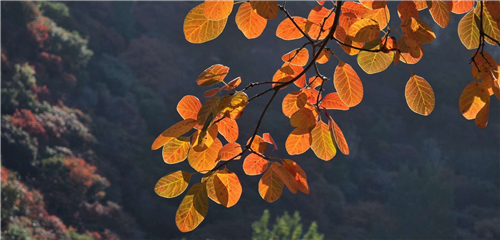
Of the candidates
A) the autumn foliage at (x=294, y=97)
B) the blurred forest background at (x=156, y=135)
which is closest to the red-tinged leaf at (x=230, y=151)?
the autumn foliage at (x=294, y=97)

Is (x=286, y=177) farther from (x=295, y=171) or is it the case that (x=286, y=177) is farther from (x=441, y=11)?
(x=441, y=11)

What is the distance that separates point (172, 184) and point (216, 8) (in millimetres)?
176

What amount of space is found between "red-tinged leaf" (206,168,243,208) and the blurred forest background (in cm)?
403

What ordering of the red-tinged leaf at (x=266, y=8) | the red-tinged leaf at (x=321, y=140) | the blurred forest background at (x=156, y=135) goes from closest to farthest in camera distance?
1. the red-tinged leaf at (x=266, y=8)
2. the red-tinged leaf at (x=321, y=140)
3. the blurred forest background at (x=156, y=135)

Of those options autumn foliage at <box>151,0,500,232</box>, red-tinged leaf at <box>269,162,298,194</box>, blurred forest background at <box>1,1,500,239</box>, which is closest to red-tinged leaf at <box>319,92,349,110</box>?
autumn foliage at <box>151,0,500,232</box>

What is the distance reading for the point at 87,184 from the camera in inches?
193

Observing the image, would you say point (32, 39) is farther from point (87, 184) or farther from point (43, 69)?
point (87, 184)

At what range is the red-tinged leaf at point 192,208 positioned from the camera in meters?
0.42

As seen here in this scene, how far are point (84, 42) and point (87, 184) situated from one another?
260 centimetres

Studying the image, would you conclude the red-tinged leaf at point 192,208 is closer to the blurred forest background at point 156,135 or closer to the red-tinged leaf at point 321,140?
the red-tinged leaf at point 321,140

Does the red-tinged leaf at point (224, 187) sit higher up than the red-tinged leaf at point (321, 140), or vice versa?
the red-tinged leaf at point (321, 140)

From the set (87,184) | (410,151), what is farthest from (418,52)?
(410,151)

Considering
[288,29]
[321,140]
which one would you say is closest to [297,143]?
[321,140]

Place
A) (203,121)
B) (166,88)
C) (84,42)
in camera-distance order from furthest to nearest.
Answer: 1. (166,88)
2. (84,42)
3. (203,121)
